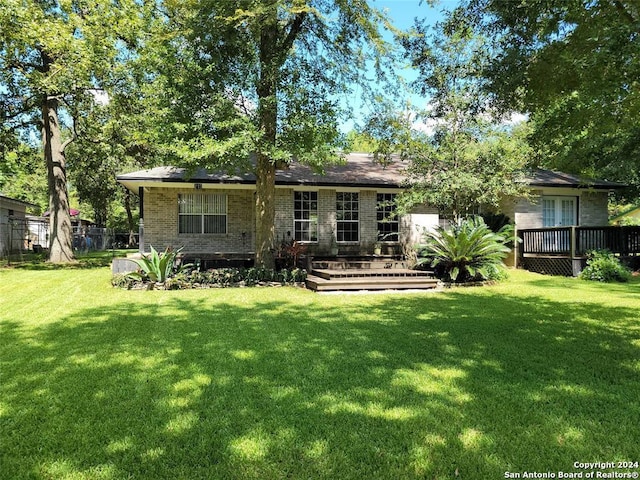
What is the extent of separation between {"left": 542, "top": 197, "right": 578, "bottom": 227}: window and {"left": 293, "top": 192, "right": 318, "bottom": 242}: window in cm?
931

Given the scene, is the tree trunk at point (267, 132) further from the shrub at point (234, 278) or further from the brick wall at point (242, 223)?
the brick wall at point (242, 223)

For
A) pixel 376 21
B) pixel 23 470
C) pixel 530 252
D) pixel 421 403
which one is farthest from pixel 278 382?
pixel 530 252

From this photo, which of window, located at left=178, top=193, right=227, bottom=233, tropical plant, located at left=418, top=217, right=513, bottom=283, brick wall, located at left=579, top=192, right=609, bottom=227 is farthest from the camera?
brick wall, located at left=579, top=192, right=609, bottom=227

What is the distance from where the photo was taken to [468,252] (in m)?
12.4

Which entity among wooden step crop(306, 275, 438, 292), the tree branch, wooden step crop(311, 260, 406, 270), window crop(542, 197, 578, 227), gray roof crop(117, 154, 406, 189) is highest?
the tree branch

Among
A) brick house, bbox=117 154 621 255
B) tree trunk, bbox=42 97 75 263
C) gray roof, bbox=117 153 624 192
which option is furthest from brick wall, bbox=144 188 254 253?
tree trunk, bbox=42 97 75 263

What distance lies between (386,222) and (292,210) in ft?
11.9

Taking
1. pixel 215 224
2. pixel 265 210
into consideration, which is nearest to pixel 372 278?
pixel 265 210

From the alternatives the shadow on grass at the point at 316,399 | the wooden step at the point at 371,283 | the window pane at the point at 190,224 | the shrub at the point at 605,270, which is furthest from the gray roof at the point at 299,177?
the shadow on grass at the point at 316,399

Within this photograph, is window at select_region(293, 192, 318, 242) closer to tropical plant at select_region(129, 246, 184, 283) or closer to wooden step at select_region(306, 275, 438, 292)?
wooden step at select_region(306, 275, 438, 292)

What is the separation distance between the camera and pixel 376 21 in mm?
11828

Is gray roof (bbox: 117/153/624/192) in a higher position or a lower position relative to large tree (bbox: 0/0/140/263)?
lower

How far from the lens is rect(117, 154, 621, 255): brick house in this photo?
1572 centimetres

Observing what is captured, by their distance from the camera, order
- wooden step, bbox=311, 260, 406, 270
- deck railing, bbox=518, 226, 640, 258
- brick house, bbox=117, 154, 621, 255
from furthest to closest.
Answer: brick house, bbox=117, 154, 621, 255 < deck railing, bbox=518, 226, 640, 258 < wooden step, bbox=311, 260, 406, 270
